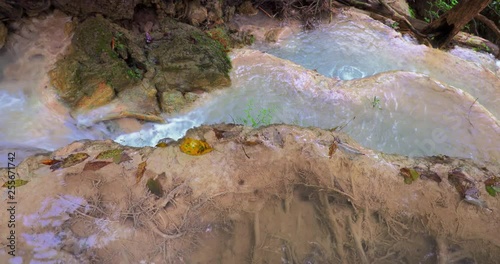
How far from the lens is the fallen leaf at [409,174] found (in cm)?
317

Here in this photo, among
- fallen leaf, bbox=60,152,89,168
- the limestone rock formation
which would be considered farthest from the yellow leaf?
the limestone rock formation

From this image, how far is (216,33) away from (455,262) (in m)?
4.07

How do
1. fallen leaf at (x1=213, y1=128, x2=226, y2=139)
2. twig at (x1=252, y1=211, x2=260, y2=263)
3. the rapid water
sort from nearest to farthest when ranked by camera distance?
twig at (x1=252, y1=211, x2=260, y2=263) → fallen leaf at (x1=213, y1=128, x2=226, y2=139) → the rapid water

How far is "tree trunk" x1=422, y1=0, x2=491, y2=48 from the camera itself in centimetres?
523

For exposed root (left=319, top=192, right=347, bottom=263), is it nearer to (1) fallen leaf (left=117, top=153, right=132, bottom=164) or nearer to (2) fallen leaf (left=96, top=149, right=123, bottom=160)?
(1) fallen leaf (left=117, top=153, right=132, bottom=164)

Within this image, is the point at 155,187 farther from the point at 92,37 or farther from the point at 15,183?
the point at 92,37

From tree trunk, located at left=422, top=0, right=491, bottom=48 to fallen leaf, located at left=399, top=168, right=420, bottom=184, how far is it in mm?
3305

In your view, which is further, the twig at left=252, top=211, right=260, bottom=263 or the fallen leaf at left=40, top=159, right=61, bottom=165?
the fallen leaf at left=40, top=159, right=61, bottom=165

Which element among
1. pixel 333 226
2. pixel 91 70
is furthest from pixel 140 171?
pixel 91 70

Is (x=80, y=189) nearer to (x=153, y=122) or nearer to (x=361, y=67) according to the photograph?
(x=153, y=122)

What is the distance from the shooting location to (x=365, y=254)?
2.86 meters

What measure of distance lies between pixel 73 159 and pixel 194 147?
1.02 m

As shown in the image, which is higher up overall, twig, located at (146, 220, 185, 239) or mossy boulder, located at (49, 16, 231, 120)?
mossy boulder, located at (49, 16, 231, 120)

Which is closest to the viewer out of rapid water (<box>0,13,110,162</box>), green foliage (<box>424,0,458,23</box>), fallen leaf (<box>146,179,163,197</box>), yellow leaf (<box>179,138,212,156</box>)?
fallen leaf (<box>146,179,163,197</box>)
